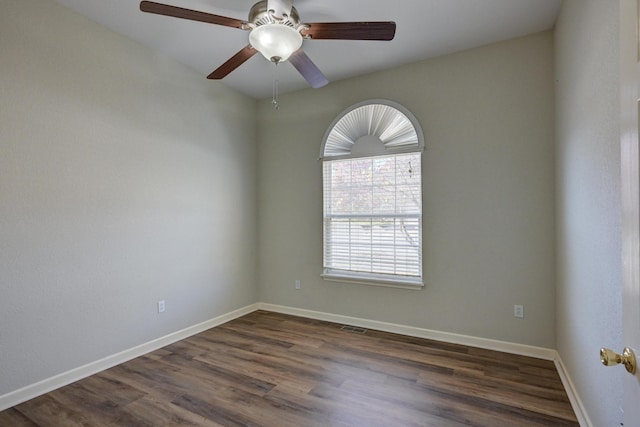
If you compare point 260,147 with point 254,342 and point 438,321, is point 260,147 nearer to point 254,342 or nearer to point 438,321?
point 254,342

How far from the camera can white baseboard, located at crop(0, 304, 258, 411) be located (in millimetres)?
2117

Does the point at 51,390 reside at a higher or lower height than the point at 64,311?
lower

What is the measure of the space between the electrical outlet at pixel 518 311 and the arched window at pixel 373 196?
0.86 meters

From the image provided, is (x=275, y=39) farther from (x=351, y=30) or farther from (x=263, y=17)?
(x=351, y=30)

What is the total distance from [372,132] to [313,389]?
257 cm

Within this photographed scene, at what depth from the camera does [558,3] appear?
2342mm

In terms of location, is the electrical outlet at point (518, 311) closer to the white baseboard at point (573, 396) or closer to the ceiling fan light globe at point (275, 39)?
the white baseboard at point (573, 396)

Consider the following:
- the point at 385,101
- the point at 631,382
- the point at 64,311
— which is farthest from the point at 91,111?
the point at 631,382

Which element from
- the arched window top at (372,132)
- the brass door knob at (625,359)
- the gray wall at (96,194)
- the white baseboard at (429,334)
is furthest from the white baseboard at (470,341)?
the arched window top at (372,132)

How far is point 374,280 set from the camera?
347cm

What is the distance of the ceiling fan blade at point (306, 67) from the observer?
224 centimetres

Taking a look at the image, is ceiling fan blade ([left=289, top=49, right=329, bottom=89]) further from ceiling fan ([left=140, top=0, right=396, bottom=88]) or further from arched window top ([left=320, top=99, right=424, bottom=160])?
arched window top ([left=320, top=99, right=424, bottom=160])

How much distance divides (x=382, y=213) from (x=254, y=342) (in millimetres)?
1881

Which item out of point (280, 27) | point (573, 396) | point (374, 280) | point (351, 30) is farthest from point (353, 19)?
point (573, 396)
